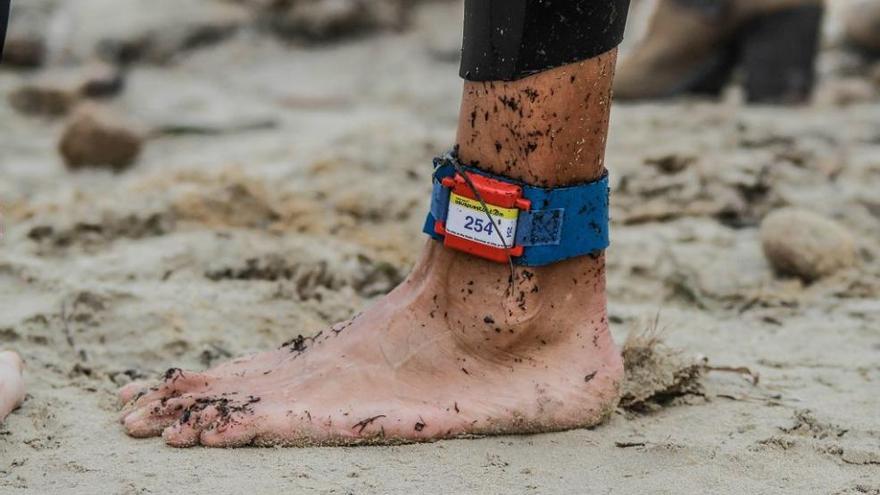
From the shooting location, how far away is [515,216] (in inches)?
67.2

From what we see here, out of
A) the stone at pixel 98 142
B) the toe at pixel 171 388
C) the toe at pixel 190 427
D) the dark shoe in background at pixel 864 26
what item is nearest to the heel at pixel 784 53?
the dark shoe in background at pixel 864 26

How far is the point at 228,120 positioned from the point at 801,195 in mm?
2348

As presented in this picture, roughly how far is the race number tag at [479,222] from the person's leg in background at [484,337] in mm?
50

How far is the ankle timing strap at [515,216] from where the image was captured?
1.71m

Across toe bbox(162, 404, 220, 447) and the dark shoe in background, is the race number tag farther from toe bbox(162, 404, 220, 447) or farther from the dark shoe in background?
the dark shoe in background

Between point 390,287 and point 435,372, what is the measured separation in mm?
701

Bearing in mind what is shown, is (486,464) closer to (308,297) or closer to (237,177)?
(308,297)

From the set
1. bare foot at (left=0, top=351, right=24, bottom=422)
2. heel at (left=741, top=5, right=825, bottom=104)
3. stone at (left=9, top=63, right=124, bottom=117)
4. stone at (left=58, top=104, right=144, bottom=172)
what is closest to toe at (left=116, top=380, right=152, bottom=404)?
bare foot at (left=0, top=351, right=24, bottom=422)

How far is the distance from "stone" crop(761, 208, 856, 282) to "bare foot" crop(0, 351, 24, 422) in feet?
5.40

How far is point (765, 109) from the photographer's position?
4.46 metres

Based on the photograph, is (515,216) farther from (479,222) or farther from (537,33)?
(537,33)

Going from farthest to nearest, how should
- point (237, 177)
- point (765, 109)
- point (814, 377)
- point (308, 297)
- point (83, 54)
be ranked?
point (83, 54) < point (765, 109) < point (237, 177) < point (308, 297) < point (814, 377)

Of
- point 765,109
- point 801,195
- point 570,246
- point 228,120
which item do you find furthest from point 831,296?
point 228,120

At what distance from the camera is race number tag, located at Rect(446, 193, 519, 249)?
171 centimetres
